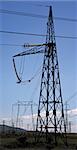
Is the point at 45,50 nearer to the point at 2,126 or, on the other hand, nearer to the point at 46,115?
the point at 46,115

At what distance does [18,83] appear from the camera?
49.9 metres

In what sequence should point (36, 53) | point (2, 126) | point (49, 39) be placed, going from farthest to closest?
point (2, 126) < point (36, 53) < point (49, 39)

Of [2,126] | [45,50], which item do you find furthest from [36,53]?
[2,126]

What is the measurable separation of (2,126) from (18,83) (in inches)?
2940

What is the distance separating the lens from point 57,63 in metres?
46.3

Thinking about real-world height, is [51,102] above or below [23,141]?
above

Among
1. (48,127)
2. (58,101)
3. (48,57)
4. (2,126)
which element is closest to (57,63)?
(48,57)

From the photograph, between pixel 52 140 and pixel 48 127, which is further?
pixel 52 140

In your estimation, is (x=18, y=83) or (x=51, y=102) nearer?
(x=51, y=102)

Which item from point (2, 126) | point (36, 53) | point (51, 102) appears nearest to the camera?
point (51, 102)

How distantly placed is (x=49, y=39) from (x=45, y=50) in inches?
62.2

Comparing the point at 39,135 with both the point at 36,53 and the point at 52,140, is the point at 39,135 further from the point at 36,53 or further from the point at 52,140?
the point at 36,53

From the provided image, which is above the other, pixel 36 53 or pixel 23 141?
pixel 36 53

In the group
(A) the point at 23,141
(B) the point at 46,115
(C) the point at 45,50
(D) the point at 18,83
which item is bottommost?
(A) the point at 23,141
